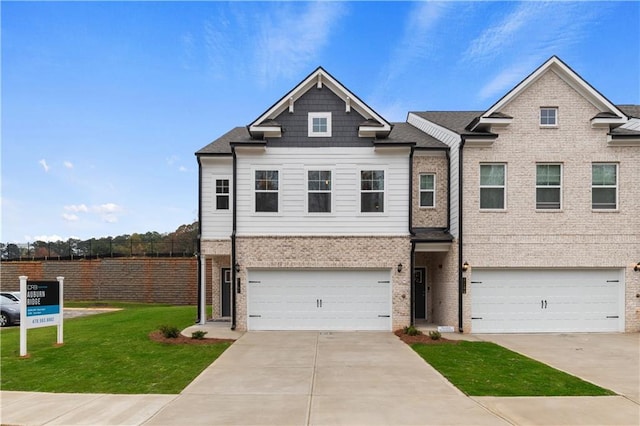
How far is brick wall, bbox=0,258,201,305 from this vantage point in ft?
97.9

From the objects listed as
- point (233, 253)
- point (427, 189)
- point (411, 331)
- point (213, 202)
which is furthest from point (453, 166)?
point (213, 202)

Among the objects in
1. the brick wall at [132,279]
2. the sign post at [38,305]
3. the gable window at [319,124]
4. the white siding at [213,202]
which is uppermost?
the gable window at [319,124]

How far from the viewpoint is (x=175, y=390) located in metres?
8.00

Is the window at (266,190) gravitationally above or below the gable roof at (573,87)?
below

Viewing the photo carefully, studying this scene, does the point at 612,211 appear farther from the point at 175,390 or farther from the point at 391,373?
the point at 175,390

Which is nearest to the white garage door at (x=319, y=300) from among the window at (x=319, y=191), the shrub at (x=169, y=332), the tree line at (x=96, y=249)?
the window at (x=319, y=191)

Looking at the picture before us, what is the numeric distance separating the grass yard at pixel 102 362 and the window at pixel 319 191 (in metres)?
5.58

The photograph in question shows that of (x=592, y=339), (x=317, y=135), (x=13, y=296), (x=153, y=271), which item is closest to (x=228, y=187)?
(x=317, y=135)

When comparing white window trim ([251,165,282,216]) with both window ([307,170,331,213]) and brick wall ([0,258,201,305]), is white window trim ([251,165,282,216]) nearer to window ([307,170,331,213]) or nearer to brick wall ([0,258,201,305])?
window ([307,170,331,213])

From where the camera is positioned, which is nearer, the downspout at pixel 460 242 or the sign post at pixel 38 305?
the sign post at pixel 38 305

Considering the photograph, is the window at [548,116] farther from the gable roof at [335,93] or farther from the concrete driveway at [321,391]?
the concrete driveway at [321,391]

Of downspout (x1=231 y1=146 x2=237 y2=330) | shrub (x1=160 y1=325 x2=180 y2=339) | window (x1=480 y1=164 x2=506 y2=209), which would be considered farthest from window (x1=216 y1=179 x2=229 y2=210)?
window (x1=480 y1=164 x2=506 y2=209)

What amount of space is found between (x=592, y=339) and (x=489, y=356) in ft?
16.7

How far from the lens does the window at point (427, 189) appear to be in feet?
51.6
